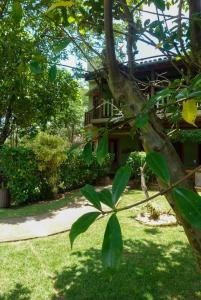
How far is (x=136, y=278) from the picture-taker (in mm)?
4809

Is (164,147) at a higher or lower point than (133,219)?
higher

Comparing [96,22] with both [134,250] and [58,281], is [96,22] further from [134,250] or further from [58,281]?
[134,250]

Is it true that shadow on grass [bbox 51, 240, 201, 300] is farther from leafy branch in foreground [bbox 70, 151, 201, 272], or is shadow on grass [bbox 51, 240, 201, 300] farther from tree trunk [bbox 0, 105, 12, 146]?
tree trunk [bbox 0, 105, 12, 146]

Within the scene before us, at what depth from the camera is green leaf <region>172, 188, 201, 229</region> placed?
59 cm

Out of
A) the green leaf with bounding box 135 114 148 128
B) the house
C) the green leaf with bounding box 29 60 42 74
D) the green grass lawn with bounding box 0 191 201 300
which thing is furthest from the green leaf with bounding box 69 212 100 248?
the house

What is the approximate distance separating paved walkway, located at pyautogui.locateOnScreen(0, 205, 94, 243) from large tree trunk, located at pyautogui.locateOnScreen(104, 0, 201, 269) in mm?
5988

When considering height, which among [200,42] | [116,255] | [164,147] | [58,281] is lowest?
[58,281]

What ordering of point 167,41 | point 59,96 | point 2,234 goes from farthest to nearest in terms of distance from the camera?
point 59,96
point 2,234
point 167,41

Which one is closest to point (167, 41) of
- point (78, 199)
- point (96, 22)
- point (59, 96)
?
point (96, 22)

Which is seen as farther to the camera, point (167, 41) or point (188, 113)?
point (167, 41)

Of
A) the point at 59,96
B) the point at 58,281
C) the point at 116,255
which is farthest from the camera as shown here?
the point at 59,96

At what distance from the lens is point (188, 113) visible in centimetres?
90

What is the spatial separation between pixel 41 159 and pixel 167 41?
996 cm

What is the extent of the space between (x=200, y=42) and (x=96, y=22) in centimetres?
84
